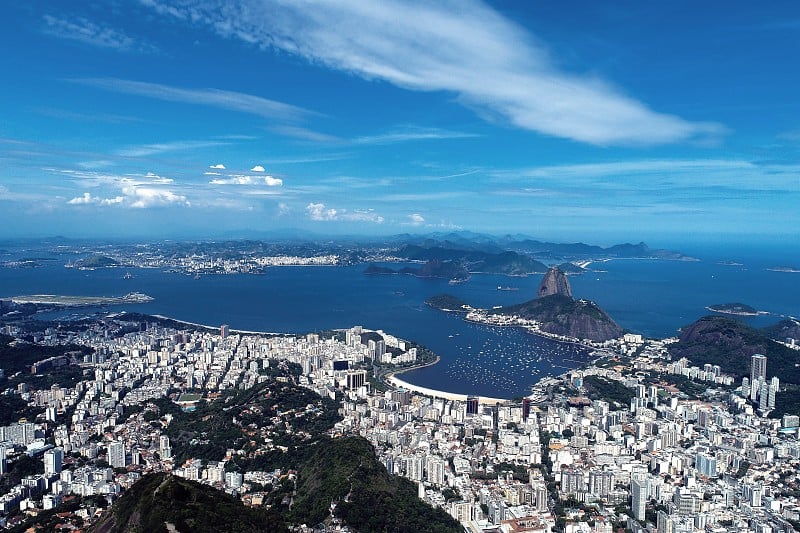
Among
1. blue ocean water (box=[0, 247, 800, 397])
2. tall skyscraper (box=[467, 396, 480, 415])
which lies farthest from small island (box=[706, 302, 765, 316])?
tall skyscraper (box=[467, 396, 480, 415])

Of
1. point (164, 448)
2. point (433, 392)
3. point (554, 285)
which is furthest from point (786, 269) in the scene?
point (164, 448)

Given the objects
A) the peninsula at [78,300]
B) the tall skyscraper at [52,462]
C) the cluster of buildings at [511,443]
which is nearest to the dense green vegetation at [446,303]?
the cluster of buildings at [511,443]

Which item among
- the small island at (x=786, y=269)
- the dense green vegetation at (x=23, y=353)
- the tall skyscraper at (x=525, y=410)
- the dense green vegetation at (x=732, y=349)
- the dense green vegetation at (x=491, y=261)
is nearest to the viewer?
the tall skyscraper at (x=525, y=410)

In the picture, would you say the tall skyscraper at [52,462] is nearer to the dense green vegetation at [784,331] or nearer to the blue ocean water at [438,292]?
the blue ocean water at [438,292]

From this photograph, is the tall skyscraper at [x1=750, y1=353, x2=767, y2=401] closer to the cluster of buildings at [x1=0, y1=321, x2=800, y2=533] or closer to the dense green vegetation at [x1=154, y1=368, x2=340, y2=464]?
the cluster of buildings at [x1=0, y1=321, x2=800, y2=533]

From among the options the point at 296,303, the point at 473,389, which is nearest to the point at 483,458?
the point at 473,389

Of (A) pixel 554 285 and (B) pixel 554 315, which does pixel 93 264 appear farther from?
(B) pixel 554 315

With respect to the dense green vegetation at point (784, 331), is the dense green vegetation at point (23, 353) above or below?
below
